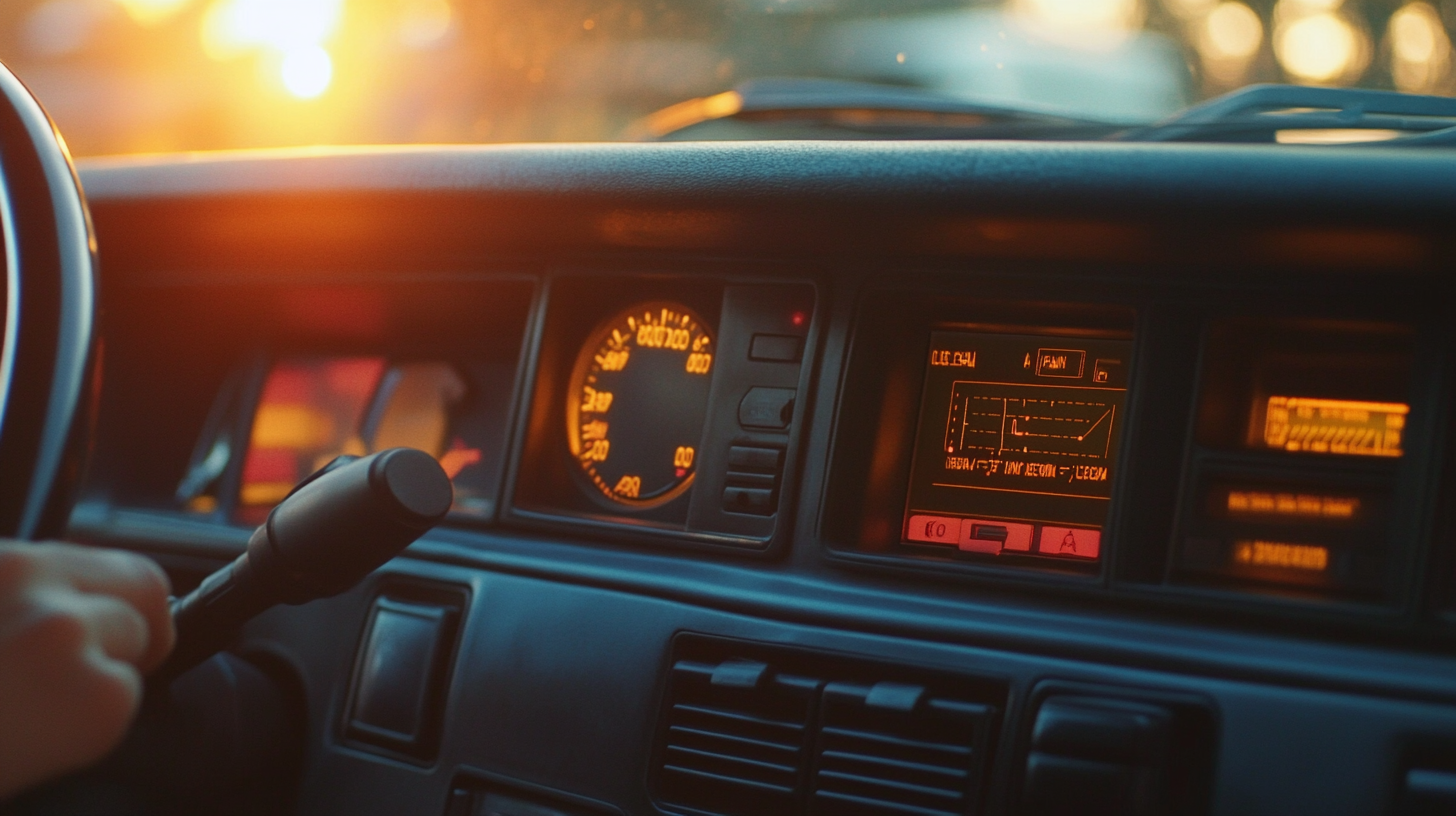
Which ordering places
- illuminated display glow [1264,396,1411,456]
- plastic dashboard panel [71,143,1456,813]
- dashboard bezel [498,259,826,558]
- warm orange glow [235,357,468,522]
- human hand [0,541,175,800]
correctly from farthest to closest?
warm orange glow [235,357,468,522]
dashboard bezel [498,259,826,558]
illuminated display glow [1264,396,1411,456]
plastic dashboard panel [71,143,1456,813]
human hand [0,541,175,800]

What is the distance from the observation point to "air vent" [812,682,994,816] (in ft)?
5.21

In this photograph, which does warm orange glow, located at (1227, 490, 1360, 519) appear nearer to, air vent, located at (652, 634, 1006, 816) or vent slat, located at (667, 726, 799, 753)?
air vent, located at (652, 634, 1006, 816)

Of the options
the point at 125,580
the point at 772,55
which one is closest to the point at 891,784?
the point at 125,580

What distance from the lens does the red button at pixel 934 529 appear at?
70.9 inches

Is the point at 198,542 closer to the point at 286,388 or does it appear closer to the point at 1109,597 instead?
the point at 286,388

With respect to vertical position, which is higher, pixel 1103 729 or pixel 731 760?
pixel 1103 729

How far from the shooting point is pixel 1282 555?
161 cm

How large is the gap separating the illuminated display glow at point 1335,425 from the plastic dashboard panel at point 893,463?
0.04 m

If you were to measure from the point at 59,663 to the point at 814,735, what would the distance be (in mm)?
1070

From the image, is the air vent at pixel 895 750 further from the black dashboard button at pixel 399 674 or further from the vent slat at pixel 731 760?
the black dashboard button at pixel 399 674

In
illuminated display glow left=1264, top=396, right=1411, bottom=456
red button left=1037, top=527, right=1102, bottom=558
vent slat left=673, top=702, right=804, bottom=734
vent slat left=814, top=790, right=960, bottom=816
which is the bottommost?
vent slat left=814, top=790, right=960, bottom=816

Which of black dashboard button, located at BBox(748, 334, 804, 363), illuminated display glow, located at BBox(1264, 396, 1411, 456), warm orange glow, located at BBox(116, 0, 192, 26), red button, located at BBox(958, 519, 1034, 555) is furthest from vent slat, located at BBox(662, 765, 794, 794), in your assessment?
warm orange glow, located at BBox(116, 0, 192, 26)

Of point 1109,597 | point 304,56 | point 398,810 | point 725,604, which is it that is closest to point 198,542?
point 398,810

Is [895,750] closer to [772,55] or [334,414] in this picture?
[772,55]
